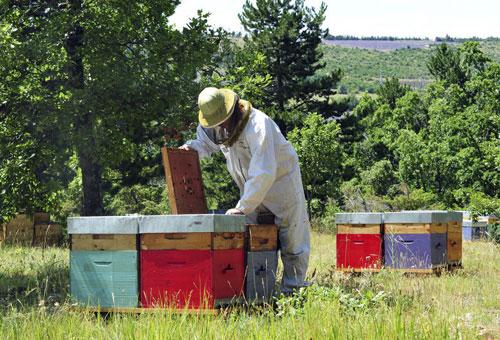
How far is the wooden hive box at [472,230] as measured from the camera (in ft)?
76.7

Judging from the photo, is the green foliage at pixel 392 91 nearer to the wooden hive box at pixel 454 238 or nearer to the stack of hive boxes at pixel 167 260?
the wooden hive box at pixel 454 238

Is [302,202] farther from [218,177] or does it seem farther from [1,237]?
[218,177]

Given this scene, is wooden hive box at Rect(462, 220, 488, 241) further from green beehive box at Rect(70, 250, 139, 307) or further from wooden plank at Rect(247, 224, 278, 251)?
green beehive box at Rect(70, 250, 139, 307)

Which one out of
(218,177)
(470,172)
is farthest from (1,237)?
(470,172)

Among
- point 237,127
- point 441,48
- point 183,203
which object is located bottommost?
point 183,203

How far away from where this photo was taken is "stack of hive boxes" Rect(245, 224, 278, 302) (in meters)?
5.50

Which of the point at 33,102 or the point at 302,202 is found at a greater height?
the point at 33,102

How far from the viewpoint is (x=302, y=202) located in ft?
20.0

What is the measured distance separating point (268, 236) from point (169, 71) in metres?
8.33

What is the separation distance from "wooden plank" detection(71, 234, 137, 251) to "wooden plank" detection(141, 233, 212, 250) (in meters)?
0.10

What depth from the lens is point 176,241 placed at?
5141 mm

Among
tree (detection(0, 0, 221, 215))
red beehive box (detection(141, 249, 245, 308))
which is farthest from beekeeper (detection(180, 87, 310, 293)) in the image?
tree (detection(0, 0, 221, 215))

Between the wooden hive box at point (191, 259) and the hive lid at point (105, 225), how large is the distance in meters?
0.07

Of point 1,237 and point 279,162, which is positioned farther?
point 1,237
